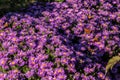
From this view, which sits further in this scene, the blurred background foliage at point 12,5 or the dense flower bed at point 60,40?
the blurred background foliage at point 12,5

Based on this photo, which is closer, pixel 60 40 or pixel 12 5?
pixel 60 40

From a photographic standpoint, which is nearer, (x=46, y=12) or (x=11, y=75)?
(x=11, y=75)

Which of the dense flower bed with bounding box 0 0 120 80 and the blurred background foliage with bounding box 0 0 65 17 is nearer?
the dense flower bed with bounding box 0 0 120 80

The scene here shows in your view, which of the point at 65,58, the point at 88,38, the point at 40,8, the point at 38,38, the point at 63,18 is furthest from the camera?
the point at 40,8

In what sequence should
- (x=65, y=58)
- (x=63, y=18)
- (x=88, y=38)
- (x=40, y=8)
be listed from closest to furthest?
(x=65, y=58)
(x=88, y=38)
(x=63, y=18)
(x=40, y=8)

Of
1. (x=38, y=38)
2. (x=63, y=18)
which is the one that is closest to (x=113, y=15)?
(x=63, y=18)

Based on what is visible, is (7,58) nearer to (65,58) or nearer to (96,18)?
(65,58)
